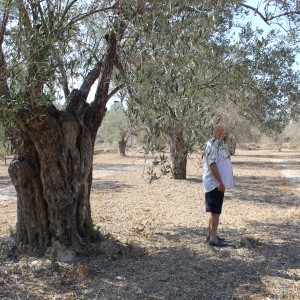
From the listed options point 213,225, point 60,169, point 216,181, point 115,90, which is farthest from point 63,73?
→ point 213,225

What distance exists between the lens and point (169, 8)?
16.5 feet

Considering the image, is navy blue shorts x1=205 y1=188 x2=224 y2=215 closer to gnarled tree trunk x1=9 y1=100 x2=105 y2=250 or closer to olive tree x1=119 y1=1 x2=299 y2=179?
olive tree x1=119 y1=1 x2=299 y2=179

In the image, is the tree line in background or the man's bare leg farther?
the man's bare leg

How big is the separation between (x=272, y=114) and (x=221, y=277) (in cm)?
526

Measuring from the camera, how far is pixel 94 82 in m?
6.15

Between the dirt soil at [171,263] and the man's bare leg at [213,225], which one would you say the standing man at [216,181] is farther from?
the dirt soil at [171,263]

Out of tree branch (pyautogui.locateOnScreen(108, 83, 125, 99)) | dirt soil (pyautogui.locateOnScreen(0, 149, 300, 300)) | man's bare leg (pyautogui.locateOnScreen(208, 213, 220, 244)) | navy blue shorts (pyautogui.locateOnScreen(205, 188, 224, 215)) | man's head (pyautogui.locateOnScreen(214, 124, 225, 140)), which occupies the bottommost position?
dirt soil (pyautogui.locateOnScreen(0, 149, 300, 300))

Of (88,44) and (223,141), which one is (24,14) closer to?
(88,44)

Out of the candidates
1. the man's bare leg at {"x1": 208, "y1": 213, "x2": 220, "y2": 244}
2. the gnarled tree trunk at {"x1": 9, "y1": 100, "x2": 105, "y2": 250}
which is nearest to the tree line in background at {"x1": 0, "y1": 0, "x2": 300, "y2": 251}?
the gnarled tree trunk at {"x1": 9, "y1": 100, "x2": 105, "y2": 250}

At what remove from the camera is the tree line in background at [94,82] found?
4180 mm

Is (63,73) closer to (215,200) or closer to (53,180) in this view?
(53,180)

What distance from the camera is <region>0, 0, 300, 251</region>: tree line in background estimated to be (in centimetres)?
418

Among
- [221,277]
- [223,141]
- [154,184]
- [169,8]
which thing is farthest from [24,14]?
[154,184]

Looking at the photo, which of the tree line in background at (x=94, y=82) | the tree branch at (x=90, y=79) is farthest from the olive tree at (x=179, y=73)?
the tree branch at (x=90, y=79)
